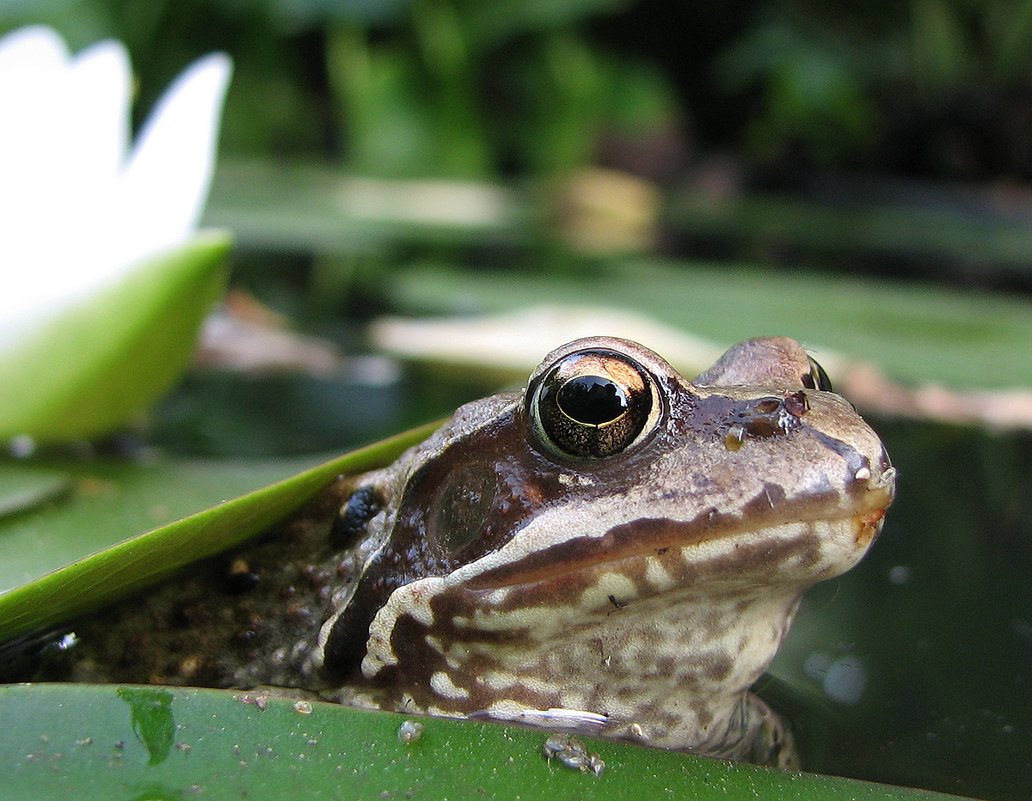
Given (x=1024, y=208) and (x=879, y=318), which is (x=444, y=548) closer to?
(x=879, y=318)

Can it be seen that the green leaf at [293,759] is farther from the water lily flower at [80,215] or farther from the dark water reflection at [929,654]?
the water lily flower at [80,215]

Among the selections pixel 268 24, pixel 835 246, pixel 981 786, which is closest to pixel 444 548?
pixel 981 786

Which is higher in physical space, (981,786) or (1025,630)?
(1025,630)

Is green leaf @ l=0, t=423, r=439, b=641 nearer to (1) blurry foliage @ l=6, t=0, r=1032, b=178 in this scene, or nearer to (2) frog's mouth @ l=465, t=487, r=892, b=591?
(2) frog's mouth @ l=465, t=487, r=892, b=591

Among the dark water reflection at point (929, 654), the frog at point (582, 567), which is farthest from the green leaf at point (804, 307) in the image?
the frog at point (582, 567)

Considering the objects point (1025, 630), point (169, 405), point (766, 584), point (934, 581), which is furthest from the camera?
point (169, 405)

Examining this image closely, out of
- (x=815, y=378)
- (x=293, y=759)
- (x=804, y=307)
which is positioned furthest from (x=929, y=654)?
(x=804, y=307)

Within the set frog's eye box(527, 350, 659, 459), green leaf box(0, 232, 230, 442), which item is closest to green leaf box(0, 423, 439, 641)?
frog's eye box(527, 350, 659, 459)
